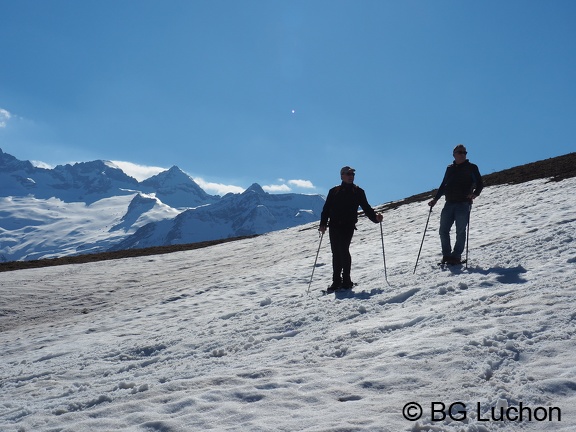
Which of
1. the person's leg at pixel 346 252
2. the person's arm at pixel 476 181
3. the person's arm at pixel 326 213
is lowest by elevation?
the person's leg at pixel 346 252

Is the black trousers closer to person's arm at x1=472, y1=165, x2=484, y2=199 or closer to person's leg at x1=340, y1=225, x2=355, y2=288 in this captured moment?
person's leg at x1=340, y1=225, x2=355, y2=288

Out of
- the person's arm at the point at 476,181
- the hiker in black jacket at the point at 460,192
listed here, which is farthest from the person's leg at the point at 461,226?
the person's arm at the point at 476,181

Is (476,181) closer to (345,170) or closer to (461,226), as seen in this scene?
(461,226)

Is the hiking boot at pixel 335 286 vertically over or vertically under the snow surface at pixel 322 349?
over

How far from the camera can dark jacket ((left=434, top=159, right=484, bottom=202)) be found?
1094cm

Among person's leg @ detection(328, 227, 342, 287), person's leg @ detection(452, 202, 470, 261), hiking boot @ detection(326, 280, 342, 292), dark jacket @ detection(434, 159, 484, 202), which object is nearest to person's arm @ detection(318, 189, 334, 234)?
person's leg @ detection(328, 227, 342, 287)

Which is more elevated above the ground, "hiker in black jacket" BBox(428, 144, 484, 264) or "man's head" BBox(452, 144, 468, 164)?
"man's head" BBox(452, 144, 468, 164)

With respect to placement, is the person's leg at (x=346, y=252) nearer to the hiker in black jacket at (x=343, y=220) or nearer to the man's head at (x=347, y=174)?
the hiker in black jacket at (x=343, y=220)

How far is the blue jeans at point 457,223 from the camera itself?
10906 mm

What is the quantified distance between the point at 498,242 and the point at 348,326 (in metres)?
7.11

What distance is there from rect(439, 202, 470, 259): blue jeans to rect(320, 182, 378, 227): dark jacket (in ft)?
5.91

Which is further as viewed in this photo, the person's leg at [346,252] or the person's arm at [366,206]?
the person's arm at [366,206]

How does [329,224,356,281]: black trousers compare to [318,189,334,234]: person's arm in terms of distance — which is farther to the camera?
[318,189,334,234]: person's arm

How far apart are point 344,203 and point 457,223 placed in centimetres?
282
